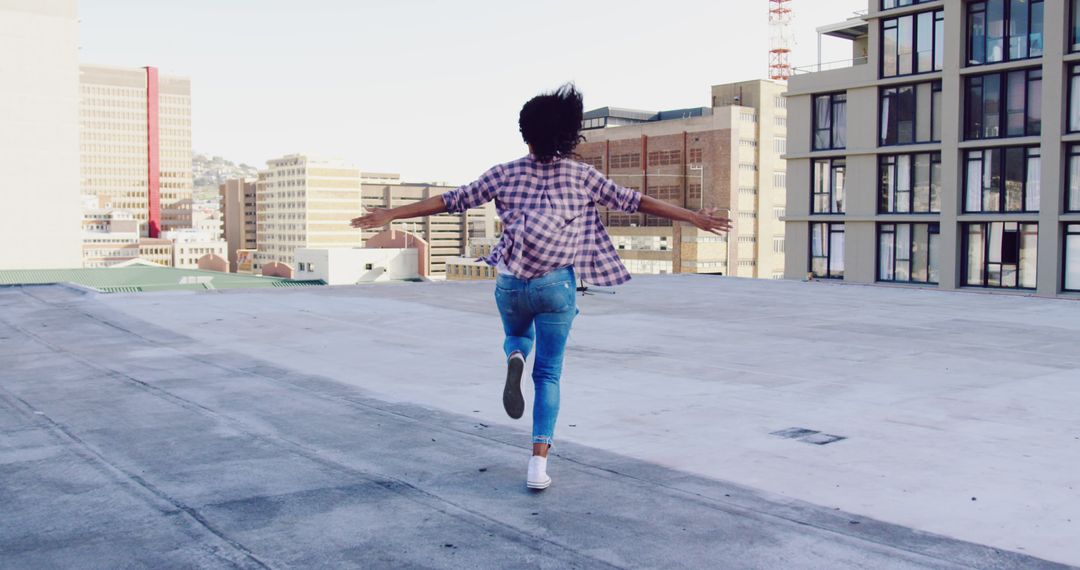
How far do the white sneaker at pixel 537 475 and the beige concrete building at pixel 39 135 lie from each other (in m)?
56.6

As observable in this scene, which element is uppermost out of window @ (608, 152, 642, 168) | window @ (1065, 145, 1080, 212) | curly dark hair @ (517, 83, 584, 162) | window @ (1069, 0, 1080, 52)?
window @ (608, 152, 642, 168)

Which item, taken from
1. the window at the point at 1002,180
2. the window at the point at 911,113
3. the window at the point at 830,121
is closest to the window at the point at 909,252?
the window at the point at 1002,180

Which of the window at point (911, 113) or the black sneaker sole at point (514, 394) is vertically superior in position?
the window at point (911, 113)

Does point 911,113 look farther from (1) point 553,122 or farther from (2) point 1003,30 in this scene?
(1) point 553,122

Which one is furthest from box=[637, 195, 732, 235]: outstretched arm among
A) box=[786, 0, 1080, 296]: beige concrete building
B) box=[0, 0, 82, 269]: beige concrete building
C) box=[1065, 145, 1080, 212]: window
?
box=[0, 0, 82, 269]: beige concrete building

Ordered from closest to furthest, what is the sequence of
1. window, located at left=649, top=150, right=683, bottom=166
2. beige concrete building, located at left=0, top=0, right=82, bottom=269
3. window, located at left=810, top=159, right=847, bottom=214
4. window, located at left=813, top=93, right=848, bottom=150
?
window, located at left=813, top=93, right=848, bottom=150, window, located at left=810, top=159, right=847, bottom=214, beige concrete building, located at left=0, top=0, right=82, bottom=269, window, located at left=649, top=150, right=683, bottom=166

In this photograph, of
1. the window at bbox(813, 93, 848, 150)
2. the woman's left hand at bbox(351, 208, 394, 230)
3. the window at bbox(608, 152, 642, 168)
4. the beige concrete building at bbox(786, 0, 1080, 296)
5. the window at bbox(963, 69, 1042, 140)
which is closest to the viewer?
the woman's left hand at bbox(351, 208, 394, 230)

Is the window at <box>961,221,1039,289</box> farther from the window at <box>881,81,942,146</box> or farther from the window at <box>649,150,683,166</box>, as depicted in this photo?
the window at <box>649,150,683,166</box>

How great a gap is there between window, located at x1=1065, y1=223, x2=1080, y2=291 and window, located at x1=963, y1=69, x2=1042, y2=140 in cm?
329

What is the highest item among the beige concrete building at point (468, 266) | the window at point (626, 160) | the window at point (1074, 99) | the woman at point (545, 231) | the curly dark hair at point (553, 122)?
the window at point (626, 160)

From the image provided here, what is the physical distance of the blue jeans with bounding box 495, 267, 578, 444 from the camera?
177 inches

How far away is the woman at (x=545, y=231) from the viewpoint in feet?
14.7

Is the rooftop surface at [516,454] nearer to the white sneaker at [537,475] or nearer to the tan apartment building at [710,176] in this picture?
the white sneaker at [537,475]

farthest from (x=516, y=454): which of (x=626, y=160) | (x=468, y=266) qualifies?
(x=468, y=266)
